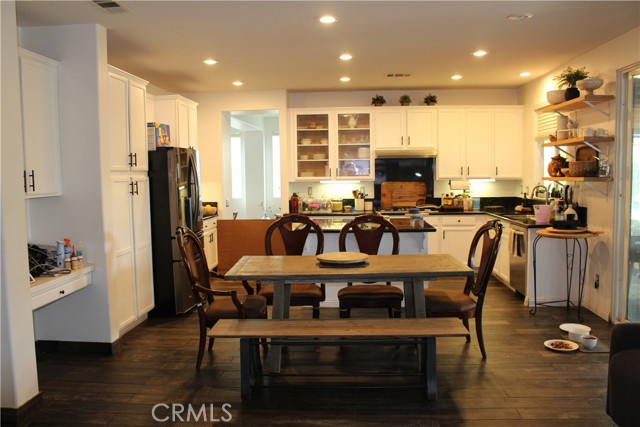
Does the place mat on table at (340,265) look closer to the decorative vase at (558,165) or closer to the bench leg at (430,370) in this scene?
the bench leg at (430,370)

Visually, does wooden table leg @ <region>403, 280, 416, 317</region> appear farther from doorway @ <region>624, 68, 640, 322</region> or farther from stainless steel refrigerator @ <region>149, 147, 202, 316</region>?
stainless steel refrigerator @ <region>149, 147, 202, 316</region>

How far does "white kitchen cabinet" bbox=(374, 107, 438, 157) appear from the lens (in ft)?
23.3

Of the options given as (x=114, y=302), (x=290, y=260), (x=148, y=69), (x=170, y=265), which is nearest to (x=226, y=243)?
(x=170, y=265)

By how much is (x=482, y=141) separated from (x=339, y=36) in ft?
11.3

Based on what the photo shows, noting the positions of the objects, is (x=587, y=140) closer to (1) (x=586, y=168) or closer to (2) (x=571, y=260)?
(1) (x=586, y=168)

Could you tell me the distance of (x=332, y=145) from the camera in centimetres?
727

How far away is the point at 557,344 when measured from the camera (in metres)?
4.00

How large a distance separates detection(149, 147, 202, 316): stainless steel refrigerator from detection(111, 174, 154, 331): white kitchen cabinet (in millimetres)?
105

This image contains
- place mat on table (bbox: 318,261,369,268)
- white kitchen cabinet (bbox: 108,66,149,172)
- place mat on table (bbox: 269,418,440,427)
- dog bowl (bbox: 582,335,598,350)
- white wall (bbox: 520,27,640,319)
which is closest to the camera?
place mat on table (bbox: 269,418,440,427)

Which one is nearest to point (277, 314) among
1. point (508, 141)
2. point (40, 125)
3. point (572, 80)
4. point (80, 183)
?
point (80, 183)

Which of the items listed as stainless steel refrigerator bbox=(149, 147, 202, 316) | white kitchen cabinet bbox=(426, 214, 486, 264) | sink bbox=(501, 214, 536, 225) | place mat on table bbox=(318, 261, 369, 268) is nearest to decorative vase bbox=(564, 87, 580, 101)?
sink bbox=(501, 214, 536, 225)

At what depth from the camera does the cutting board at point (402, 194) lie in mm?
7500

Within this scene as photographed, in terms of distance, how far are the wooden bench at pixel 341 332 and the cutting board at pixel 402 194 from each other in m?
4.35

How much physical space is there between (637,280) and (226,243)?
15.4 feet
